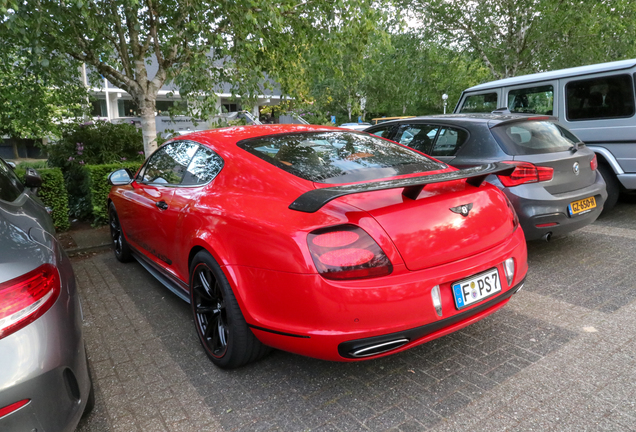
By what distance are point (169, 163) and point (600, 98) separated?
571 centimetres

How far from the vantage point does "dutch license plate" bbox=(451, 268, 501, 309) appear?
7.64ft

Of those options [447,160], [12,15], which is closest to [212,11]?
[12,15]

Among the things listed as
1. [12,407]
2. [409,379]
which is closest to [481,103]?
[409,379]

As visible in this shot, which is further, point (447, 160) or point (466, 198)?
point (447, 160)

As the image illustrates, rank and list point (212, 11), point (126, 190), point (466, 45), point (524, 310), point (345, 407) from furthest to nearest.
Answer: point (466, 45)
point (212, 11)
point (126, 190)
point (524, 310)
point (345, 407)

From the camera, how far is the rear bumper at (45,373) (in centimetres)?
159

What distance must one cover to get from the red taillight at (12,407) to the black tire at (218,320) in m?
1.09

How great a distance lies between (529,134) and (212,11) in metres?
4.51

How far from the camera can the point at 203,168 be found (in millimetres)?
3184

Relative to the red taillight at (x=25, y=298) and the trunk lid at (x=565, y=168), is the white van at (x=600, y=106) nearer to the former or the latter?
the trunk lid at (x=565, y=168)

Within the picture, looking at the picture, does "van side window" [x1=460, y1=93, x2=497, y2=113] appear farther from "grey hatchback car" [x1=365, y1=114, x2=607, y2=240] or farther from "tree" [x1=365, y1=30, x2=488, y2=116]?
"tree" [x1=365, y1=30, x2=488, y2=116]

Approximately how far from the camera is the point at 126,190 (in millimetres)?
4461

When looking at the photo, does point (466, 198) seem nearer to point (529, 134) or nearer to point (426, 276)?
point (426, 276)

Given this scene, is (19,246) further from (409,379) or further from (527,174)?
(527,174)
